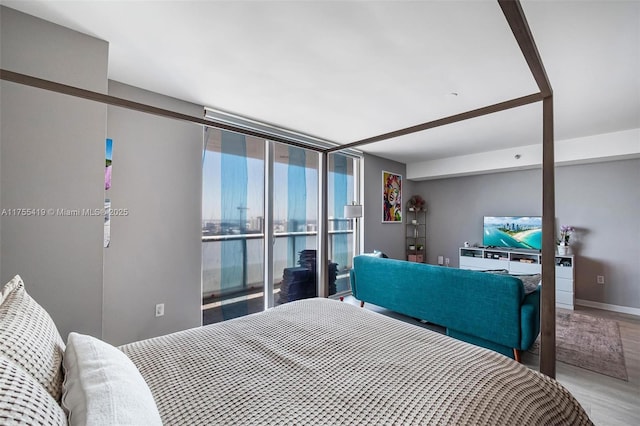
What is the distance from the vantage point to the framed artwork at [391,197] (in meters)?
5.39

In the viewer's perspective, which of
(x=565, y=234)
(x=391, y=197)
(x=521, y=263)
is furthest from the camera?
(x=391, y=197)

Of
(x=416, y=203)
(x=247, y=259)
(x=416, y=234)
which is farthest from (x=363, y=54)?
(x=416, y=234)

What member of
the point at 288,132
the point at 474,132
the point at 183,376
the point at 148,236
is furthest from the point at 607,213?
the point at 148,236

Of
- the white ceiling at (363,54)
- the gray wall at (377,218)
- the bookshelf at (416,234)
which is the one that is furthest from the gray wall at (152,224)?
the bookshelf at (416,234)

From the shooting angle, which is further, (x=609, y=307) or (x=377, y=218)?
(x=377, y=218)

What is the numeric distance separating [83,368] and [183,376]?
36 cm

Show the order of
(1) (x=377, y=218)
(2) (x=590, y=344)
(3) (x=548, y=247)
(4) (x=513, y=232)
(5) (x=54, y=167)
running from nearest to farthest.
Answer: (3) (x=548, y=247), (5) (x=54, y=167), (2) (x=590, y=344), (4) (x=513, y=232), (1) (x=377, y=218)

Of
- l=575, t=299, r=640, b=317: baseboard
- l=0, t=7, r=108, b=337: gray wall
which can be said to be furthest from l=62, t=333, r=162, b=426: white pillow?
l=575, t=299, r=640, b=317: baseboard

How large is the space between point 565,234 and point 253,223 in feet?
15.4

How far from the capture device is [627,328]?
3318 millimetres

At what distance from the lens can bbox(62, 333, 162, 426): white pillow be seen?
61 centimetres

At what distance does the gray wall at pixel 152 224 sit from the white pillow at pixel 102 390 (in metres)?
1.85

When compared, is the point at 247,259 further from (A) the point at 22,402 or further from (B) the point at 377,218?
(A) the point at 22,402

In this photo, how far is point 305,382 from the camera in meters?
1.00
